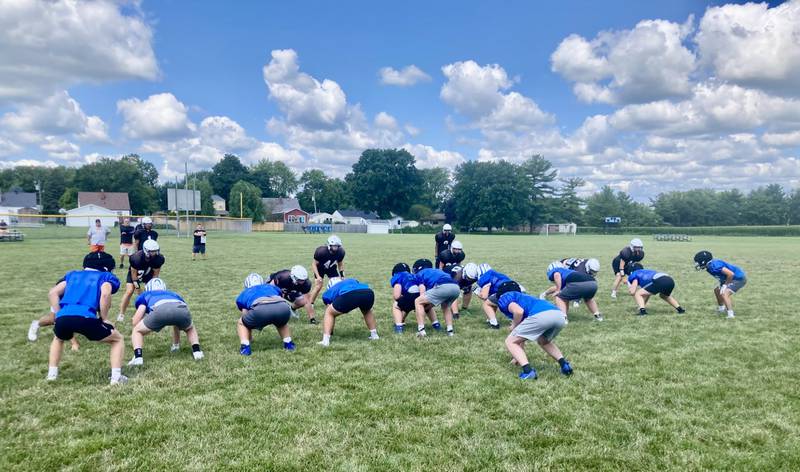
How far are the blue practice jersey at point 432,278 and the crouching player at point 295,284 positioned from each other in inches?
83.5

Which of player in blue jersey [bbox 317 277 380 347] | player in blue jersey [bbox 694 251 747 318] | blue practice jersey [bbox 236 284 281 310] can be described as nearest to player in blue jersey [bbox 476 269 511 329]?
player in blue jersey [bbox 317 277 380 347]

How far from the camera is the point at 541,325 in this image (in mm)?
6574

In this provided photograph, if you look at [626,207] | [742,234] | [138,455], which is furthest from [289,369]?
[626,207]

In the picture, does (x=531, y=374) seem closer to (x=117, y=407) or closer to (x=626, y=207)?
(x=117, y=407)

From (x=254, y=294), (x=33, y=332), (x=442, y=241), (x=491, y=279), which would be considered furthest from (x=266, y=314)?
(x=442, y=241)

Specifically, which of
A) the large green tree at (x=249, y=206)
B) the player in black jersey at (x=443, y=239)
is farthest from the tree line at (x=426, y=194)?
the player in black jersey at (x=443, y=239)

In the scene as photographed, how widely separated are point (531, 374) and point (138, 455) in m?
4.73

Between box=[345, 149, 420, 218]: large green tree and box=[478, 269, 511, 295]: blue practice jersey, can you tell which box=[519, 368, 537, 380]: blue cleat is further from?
box=[345, 149, 420, 218]: large green tree

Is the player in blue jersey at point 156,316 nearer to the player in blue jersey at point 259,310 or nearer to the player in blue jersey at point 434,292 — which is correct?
the player in blue jersey at point 259,310

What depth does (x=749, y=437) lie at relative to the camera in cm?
493

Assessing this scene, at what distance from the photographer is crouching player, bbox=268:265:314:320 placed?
28.7 ft

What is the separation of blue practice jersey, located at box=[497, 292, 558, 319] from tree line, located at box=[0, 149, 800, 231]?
77.2 m

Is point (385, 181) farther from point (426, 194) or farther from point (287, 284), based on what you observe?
point (287, 284)

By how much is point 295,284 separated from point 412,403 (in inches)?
158
